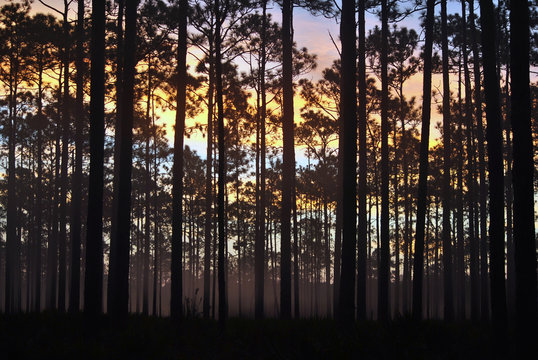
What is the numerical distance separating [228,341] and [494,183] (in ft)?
17.8

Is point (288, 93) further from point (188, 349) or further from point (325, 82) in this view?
point (188, 349)

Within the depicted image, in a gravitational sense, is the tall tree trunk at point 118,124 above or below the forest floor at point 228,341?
above

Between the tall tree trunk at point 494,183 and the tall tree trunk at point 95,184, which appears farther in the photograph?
the tall tree trunk at point 95,184

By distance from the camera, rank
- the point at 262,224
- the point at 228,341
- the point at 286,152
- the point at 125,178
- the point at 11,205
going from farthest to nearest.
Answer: the point at 11,205 → the point at 262,224 → the point at 286,152 → the point at 125,178 → the point at 228,341

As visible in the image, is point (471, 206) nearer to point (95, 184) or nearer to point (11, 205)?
point (95, 184)

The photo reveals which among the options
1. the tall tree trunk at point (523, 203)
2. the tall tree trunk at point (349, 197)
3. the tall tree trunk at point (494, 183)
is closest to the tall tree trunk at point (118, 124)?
the tall tree trunk at point (349, 197)

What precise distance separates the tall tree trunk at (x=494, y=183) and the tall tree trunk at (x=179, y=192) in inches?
275

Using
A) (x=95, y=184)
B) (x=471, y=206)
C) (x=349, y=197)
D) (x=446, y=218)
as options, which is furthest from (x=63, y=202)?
(x=471, y=206)

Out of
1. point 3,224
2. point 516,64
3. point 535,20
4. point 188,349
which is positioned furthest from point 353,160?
point 3,224

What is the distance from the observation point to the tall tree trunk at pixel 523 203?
22.5 feet

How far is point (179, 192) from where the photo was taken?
44.6 feet

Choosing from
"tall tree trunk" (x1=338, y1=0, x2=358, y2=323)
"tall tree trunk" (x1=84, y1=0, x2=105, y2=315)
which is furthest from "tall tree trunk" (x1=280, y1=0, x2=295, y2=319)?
"tall tree trunk" (x1=84, y1=0, x2=105, y2=315)

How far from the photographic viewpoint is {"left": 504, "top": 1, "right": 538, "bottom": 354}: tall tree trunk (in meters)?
6.84

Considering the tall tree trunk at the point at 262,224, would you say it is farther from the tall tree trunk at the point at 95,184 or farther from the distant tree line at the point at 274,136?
the tall tree trunk at the point at 95,184
